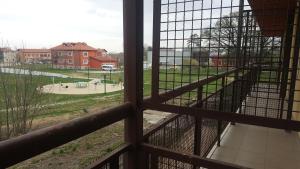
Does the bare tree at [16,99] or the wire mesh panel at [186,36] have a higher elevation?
the wire mesh panel at [186,36]

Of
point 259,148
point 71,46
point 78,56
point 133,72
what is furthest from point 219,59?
point 78,56

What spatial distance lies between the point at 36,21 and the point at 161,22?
1553 cm

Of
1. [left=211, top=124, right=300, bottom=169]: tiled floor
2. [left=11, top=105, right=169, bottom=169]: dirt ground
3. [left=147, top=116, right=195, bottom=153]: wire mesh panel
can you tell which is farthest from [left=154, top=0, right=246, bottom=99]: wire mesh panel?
[left=11, top=105, right=169, bottom=169]: dirt ground

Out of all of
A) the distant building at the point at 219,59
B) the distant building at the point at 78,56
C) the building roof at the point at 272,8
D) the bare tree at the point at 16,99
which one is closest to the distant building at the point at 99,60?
the distant building at the point at 78,56

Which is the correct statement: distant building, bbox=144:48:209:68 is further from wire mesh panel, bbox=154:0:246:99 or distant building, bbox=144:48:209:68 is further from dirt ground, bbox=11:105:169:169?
dirt ground, bbox=11:105:169:169

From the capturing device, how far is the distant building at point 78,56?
22.7 metres

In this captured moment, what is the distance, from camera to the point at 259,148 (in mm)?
2961

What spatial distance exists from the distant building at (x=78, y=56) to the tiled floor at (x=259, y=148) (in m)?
17.1

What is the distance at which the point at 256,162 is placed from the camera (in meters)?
2.60

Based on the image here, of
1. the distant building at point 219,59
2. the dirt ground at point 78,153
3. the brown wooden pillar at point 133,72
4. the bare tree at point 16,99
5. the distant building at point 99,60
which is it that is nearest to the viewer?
the brown wooden pillar at point 133,72

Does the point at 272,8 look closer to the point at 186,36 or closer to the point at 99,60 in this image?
the point at 186,36

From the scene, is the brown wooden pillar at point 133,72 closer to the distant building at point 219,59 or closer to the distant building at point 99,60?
the distant building at point 219,59

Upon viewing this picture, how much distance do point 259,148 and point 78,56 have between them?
28.9 metres

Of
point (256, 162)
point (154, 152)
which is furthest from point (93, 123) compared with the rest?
point (256, 162)
